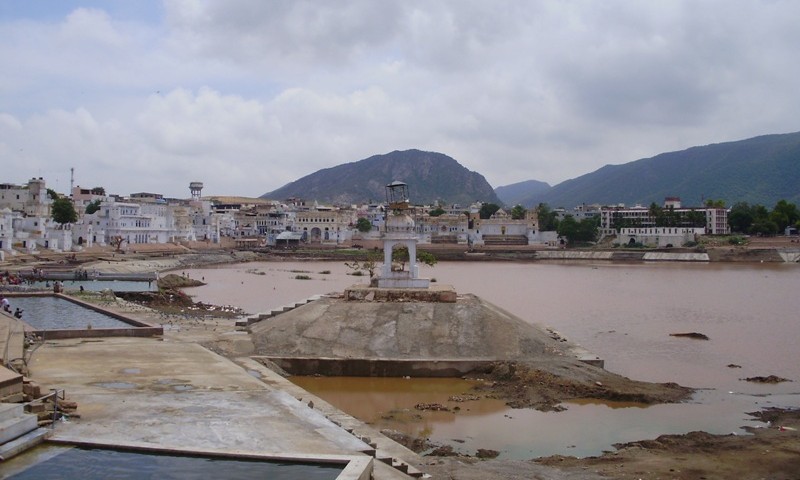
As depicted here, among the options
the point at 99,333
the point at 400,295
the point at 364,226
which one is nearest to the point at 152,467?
the point at 99,333

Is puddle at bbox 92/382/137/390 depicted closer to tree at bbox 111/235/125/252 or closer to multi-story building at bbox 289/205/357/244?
tree at bbox 111/235/125/252

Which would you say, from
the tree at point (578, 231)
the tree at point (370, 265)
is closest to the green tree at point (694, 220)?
the tree at point (578, 231)

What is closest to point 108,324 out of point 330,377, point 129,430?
point 330,377

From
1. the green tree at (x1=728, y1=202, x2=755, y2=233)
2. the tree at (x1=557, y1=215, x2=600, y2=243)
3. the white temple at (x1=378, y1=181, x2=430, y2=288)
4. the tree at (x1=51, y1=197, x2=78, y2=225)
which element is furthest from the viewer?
the tree at (x1=557, y1=215, x2=600, y2=243)

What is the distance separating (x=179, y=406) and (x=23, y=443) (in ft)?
11.9

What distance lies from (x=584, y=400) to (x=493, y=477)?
8.87 metres

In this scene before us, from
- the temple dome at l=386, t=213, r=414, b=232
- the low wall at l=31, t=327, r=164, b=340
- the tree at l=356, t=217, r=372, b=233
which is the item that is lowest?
the low wall at l=31, t=327, r=164, b=340

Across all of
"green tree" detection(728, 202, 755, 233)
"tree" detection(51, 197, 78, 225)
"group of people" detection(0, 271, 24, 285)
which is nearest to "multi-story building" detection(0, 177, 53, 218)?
"tree" detection(51, 197, 78, 225)

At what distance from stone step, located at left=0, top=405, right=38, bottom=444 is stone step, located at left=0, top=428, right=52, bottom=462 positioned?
2.8 inches

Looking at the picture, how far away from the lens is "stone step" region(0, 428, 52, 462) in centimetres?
1105

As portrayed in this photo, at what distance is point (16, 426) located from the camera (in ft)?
38.1

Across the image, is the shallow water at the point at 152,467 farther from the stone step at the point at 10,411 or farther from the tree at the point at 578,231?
the tree at the point at 578,231

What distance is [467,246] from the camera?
419 ft

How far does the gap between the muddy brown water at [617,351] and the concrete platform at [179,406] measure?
4211mm
